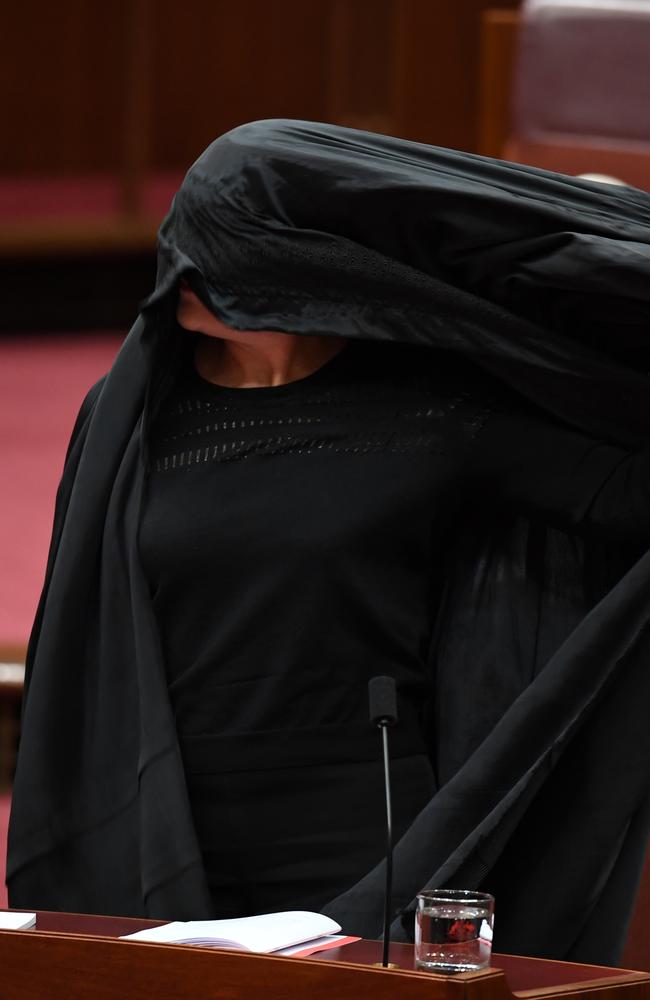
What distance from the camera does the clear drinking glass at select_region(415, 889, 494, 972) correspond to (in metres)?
1.21

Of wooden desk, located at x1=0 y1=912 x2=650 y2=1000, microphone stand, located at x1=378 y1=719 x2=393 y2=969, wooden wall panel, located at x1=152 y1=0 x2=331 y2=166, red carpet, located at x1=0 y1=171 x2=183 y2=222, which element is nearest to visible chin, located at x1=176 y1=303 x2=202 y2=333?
microphone stand, located at x1=378 y1=719 x2=393 y2=969

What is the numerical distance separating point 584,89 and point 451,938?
97.2 inches

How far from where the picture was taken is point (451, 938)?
4.00 feet

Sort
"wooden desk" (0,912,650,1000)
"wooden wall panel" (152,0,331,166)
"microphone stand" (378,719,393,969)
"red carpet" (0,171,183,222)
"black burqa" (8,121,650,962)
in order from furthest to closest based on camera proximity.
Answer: "wooden wall panel" (152,0,331,166) → "red carpet" (0,171,183,222) → "black burqa" (8,121,650,962) → "microphone stand" (378,719,393,969) → "wooden desk" (0,912,650,1000)

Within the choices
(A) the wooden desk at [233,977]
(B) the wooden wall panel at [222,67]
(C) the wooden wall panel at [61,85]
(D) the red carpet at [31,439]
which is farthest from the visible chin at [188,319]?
(B) the wooden wall panel at [222,67]

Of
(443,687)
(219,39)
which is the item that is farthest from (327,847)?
(219,39)

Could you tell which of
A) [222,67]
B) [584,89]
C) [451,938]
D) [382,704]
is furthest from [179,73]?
[451,938]

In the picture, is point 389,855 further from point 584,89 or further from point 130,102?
point 130,102

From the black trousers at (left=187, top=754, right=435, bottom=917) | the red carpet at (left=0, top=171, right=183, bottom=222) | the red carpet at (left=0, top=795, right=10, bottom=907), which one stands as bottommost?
the red carpet at (left=0, top=795, right=10, bottom=907)

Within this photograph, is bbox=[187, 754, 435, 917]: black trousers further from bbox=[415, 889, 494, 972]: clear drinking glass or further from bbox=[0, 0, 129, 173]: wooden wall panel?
bbox=[0, 0, 129, 173]: wooden wall panel

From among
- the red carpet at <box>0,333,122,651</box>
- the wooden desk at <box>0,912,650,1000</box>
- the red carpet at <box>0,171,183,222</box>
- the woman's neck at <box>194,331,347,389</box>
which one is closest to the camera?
the wooden desk at <box>0,912,650,1000</box>

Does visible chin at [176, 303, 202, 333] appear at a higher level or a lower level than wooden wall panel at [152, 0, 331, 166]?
lower

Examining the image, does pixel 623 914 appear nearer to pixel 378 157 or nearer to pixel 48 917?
pixel 48 917

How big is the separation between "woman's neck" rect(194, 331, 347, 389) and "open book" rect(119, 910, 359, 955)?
1.80 feet
